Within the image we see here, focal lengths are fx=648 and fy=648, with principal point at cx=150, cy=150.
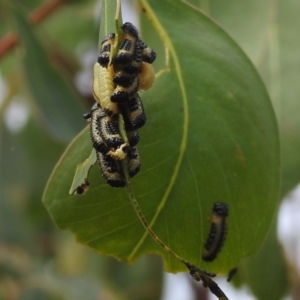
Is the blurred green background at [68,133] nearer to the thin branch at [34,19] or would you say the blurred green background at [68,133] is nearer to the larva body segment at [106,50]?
the thin branch at [34,19]

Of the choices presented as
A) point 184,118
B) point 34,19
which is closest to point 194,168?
point 184,118

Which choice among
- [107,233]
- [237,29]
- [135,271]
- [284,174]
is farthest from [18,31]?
[135,271]

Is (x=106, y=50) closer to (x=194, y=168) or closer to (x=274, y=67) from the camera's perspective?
(x=194, y=168)

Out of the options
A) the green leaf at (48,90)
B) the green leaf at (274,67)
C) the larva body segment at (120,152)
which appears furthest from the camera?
the green leaf at (48,90)

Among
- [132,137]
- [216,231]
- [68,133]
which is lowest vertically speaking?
[216,231]

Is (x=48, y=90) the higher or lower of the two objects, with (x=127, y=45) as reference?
higher

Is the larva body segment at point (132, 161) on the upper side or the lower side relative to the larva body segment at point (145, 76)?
lower

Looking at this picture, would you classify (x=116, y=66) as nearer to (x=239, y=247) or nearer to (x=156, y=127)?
(x=156, y=127)

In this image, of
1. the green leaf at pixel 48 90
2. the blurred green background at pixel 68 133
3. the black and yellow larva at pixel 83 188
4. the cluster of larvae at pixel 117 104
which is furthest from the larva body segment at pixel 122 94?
the green leaf at pixel 48 90
